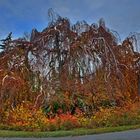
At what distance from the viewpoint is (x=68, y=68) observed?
19109mm

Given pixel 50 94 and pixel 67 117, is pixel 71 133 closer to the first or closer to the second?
pixel 67 117

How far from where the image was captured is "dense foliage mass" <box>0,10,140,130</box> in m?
18.5

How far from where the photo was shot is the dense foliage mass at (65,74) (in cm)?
1847

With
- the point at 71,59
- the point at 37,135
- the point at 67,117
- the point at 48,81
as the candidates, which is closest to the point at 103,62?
the point at 71,59

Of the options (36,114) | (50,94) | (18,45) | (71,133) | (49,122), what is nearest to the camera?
(71,133)

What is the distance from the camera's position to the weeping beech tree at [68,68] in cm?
1884

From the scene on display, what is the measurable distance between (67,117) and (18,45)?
657 cm

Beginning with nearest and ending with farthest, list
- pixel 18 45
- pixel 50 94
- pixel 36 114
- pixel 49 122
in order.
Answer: pixel 49 122 < pixel 36 114 < pixel 50 94 < pixel 18 45

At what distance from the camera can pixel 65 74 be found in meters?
19.0

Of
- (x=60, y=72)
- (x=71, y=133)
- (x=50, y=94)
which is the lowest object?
(x=71, y=133)

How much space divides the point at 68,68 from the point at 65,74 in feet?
1.37

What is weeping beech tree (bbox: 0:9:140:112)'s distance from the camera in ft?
61.8

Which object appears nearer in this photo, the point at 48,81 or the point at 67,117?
the point at 67,117

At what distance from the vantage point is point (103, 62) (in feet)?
64.7
